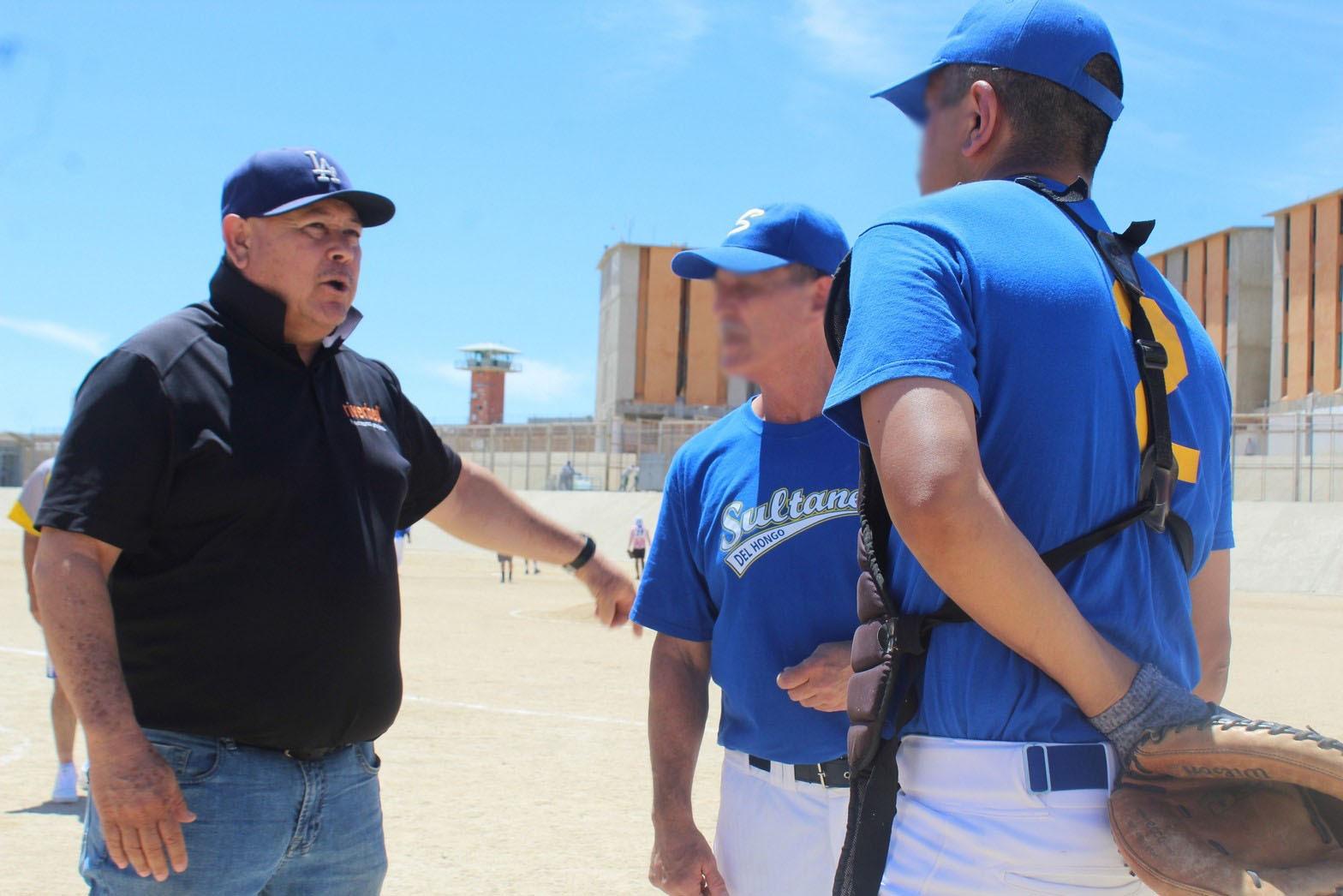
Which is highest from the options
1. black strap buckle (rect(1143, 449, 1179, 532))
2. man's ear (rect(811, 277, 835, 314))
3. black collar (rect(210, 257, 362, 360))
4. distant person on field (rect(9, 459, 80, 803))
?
man's ear (rect(811, 277, 835, 314))

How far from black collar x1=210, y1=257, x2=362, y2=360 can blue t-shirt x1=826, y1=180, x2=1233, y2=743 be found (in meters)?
1.82

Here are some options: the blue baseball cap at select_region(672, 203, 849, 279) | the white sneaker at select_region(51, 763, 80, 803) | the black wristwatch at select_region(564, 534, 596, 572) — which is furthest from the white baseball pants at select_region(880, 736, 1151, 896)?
the white sneaker at select_region(51, 763, 80, 803)

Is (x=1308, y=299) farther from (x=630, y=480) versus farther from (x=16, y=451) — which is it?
(x=16, y=451)

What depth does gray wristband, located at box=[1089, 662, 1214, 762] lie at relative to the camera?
1.70 metres

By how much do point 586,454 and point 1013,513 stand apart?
2215 inches

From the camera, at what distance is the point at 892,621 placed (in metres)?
1.89

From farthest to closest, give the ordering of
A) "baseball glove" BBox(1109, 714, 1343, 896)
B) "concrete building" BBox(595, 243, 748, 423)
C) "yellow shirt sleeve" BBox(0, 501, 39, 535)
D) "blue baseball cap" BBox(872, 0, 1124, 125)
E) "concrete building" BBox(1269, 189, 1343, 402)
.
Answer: "concrete building" BBox(595, 243, 748, 423), "concrete building" BBox(1269, 189, 1343, 402), "yellow shirt sleeve" BBox(0, 501, 39, 535), "blue baseball cap" BBox(872, 0, 1124, 125), "baseball glove" BBox(1109, 714, 1343, 896)

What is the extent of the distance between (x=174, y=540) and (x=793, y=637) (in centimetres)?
144

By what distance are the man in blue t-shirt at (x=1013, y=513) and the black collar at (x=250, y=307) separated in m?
1.81

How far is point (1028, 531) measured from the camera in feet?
5.90

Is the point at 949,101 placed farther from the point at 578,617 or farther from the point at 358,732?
the point at 578,617

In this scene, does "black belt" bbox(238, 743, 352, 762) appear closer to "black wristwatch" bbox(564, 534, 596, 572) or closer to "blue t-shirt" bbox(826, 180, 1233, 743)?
"black wristwatch" bbox(564, 534, 596, 572)

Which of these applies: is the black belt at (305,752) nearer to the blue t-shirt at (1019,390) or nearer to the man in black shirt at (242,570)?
the man in black shirt at (242,570)

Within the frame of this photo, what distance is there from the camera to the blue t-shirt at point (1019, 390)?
5.80 feet
